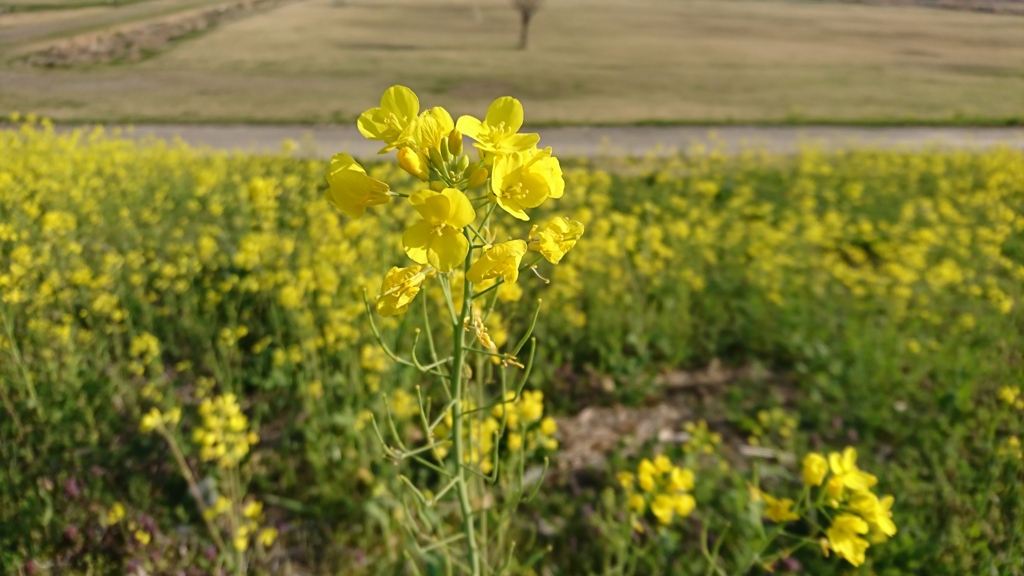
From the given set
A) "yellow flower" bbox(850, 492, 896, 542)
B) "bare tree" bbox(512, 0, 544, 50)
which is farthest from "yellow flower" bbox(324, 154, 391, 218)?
"bare tree" bbox(512, 0, 544, 50)

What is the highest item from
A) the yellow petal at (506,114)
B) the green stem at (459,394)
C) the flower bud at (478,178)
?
the yellow petal at (506,114)

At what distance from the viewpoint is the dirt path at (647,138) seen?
22.3 ft

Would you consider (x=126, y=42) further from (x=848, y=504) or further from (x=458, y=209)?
(x=848, y=504)

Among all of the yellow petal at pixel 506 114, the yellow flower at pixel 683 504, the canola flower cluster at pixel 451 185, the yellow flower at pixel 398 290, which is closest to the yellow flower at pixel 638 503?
the yellow flower at pixel 683 504

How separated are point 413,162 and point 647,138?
9.59 metres

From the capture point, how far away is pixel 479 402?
156 cm

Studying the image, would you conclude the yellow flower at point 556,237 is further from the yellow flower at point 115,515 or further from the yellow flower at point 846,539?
the yellow flower at point 115,515

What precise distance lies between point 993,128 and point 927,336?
19.1ft

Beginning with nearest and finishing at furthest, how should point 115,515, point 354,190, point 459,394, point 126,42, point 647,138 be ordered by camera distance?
1. point 354,190
2. point 459,394
3. point 115,515
4. point 126,42
5. point 647,138

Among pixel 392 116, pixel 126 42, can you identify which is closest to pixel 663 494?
pixel 392 116

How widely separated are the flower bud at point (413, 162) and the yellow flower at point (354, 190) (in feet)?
0.17

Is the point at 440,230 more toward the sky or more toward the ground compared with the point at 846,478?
more toward the sky

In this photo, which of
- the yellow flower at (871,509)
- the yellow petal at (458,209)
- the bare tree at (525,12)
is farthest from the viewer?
the bare tree at (525,12)

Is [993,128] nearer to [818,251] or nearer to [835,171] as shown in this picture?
[835,171]
